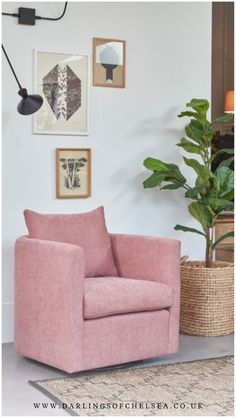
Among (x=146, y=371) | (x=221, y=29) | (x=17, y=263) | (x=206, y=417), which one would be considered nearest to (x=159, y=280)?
(x=146, y=371)

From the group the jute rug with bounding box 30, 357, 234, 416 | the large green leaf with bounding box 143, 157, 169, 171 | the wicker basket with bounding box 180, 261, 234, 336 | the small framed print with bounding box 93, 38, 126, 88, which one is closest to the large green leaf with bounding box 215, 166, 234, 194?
the large green leaf with bounding box 143, 157, 169, 171

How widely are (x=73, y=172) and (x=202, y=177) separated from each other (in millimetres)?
808

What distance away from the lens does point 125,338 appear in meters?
3.79

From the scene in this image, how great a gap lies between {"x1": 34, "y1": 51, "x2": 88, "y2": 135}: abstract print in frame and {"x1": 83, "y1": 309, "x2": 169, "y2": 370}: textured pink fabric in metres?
1.38

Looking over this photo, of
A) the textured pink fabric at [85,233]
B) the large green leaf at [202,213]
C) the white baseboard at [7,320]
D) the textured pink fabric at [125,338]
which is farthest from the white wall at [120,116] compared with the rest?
the textured pink fabric at [125,338]

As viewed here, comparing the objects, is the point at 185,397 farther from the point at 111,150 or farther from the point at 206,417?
the point at 111,150

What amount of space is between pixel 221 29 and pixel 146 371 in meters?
4.68

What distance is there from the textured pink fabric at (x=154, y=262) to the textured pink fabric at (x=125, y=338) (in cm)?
7

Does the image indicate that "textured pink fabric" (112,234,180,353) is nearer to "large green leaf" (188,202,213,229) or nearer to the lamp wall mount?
"large green leaf" (188,202,213,229)

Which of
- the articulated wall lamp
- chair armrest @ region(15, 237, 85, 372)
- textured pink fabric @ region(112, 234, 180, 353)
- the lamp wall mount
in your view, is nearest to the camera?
chair armrest @ region(15, 237, 85, 372)

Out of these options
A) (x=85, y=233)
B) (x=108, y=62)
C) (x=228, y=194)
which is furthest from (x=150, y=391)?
(x=108, y=62)

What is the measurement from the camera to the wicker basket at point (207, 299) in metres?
4.64

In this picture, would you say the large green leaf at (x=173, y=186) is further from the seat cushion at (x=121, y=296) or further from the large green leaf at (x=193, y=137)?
the seat cushion at (x=121, y=296)

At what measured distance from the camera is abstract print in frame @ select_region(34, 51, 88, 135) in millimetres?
4535
